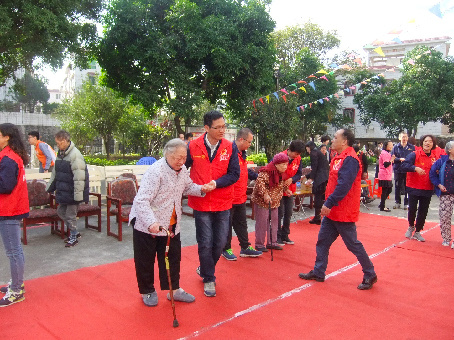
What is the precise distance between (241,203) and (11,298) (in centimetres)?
291

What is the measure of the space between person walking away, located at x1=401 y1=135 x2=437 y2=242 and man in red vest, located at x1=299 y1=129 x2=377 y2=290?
8.21ft

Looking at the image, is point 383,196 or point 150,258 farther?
point 383,196

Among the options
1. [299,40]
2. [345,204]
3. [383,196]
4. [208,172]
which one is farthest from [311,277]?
[299,40]

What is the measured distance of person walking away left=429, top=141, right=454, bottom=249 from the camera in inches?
235

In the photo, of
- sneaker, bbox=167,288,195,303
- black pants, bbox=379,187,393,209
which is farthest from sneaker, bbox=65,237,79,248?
black pants, bbox=379,187,393,209

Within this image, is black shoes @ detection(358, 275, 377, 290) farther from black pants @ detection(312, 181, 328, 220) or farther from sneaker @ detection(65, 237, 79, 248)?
sneaker @ detection(65, 237, 79, 248)

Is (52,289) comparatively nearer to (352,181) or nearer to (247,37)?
(352,181)

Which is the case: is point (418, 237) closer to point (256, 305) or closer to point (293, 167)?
Answer: point (293, 167)

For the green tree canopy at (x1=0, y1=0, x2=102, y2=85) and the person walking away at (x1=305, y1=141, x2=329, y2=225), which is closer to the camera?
the person walking away at (x1=305, y1=141, x2=329, y2=225)

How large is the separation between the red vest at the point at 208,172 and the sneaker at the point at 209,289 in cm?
81

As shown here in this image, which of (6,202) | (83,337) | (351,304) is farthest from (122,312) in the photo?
(351,304)

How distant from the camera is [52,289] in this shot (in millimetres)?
4227

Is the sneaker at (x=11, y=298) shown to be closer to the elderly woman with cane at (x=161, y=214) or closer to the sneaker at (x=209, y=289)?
the elderly woman with cane at (x=161, y=214)

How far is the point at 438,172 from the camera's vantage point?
6.15 m
